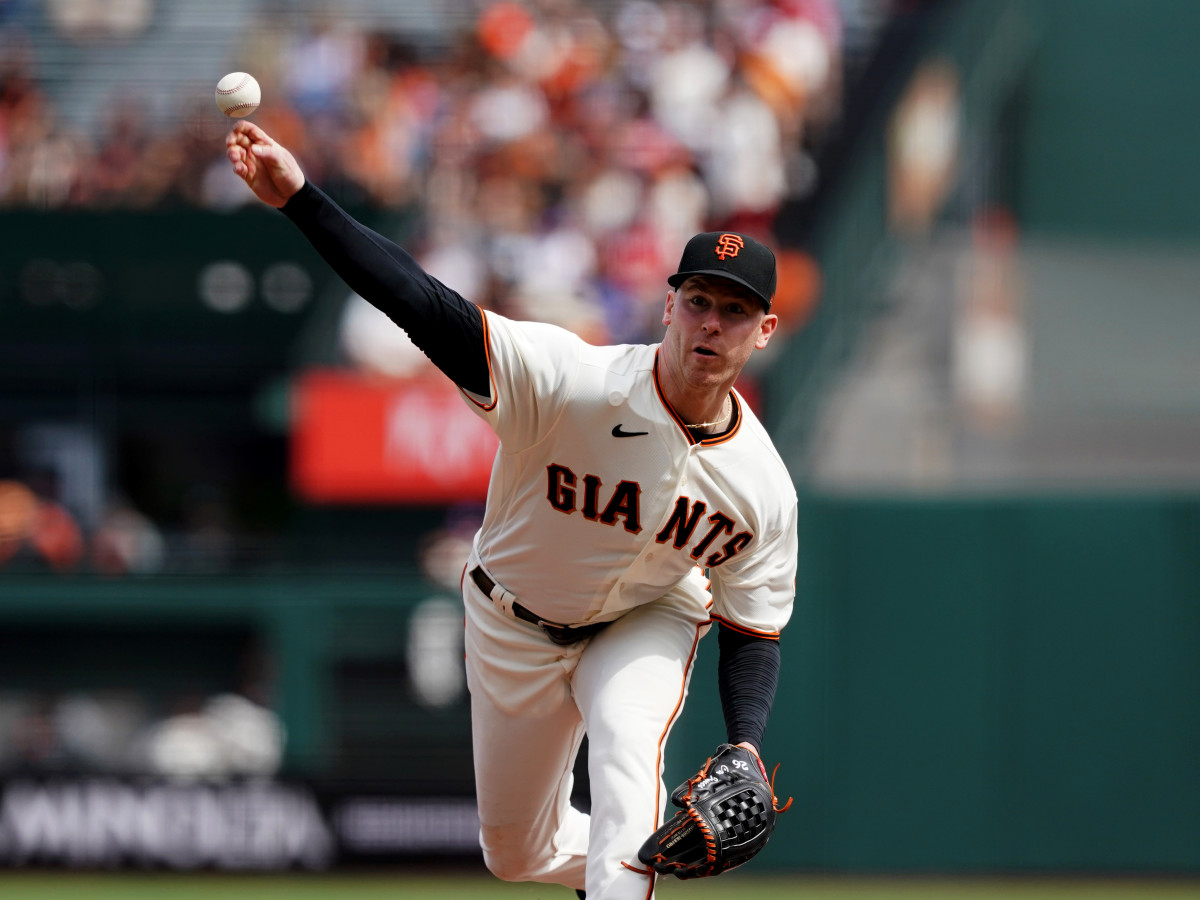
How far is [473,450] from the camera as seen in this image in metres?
9.26

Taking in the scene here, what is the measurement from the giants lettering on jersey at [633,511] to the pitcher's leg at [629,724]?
33 centimetres

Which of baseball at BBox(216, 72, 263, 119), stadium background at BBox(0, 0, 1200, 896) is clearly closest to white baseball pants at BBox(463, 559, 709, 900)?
baseball at BBox(216, 72, 263, 119)

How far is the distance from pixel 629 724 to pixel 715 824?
41 centimetres

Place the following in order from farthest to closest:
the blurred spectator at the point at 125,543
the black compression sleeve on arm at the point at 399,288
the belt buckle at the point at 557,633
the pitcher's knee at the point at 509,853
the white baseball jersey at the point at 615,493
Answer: the blurred spectator at the point at 125,543, the pitcher's knee at the point at 509,853, the belt buckle at the point at 557,633, the white baseball jersey at the point at 615,493, the black compression sleeve on arm at the point at 399,288

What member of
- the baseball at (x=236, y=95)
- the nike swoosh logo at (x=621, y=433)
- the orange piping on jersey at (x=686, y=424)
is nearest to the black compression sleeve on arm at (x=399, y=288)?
the baseball at (x=236, y=95)

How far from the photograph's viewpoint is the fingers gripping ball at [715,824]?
4039mm

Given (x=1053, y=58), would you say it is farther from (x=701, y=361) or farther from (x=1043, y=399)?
(x=701, y=361)

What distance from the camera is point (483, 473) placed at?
9266 millimetres

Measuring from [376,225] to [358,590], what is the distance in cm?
225

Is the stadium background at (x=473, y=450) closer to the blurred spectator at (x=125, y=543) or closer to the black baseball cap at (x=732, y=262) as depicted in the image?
the blurred spectator at (x=125, y=543)

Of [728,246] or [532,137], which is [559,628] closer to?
[728,246]

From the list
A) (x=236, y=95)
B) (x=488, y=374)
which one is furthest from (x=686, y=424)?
(x=236, y=95)

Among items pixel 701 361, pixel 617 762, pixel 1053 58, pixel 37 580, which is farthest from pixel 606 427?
pixel 1053 58

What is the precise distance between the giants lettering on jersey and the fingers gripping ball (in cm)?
64
